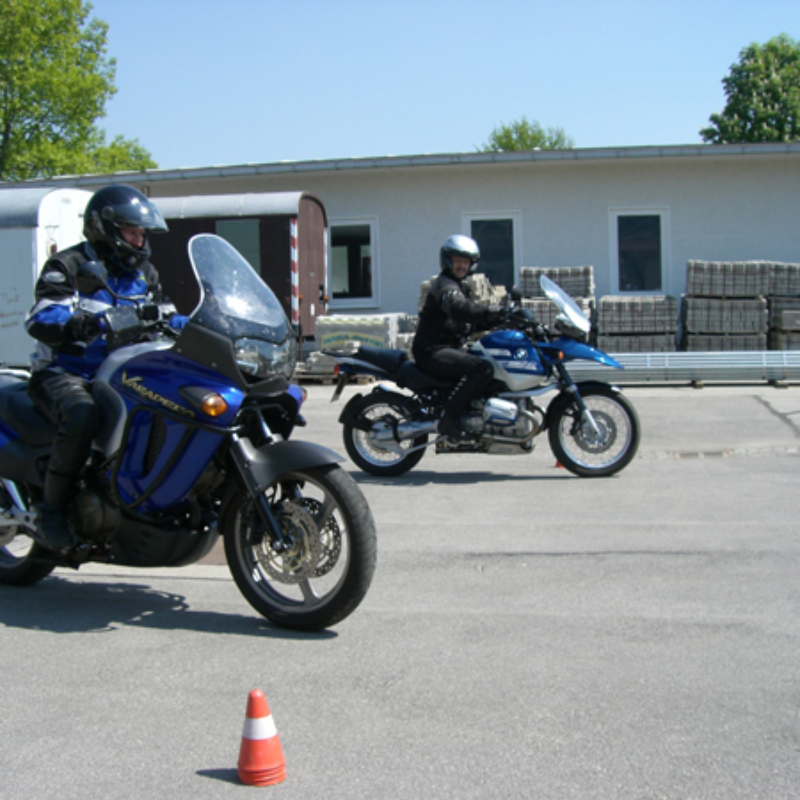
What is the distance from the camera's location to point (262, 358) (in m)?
4.25

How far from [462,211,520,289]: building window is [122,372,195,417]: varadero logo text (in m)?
15.7

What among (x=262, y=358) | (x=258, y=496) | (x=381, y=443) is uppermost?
(x=262, y=358)

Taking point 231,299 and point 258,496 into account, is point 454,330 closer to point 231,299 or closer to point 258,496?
point 231,299

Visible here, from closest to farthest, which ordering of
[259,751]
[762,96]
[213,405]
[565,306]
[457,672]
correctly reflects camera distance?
[259,751] < [457,672] < [213,405] < [565,306] < [762,96]

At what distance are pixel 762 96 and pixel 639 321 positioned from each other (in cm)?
4848

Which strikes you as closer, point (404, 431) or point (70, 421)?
point (70, 421)

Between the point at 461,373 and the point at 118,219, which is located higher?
the point at 118,219

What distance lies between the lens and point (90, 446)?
4551 mm

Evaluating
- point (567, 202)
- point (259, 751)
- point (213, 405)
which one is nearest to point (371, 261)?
point (567, 202)

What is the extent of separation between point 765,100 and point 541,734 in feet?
205

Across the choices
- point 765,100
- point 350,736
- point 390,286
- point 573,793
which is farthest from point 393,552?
point 765,100

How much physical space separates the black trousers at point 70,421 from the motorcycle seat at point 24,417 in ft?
0.35

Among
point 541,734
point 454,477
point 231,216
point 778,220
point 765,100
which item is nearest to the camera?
point 541,734

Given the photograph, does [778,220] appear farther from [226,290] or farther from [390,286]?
[226,290]
